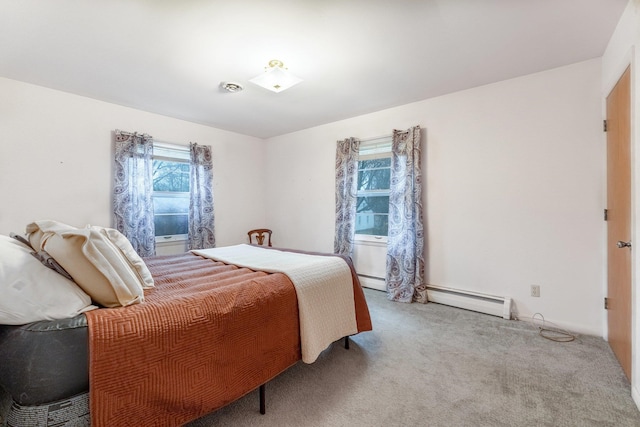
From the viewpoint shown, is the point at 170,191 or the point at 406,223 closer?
the point at 406,223

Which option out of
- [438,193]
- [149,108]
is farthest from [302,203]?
[149,108]

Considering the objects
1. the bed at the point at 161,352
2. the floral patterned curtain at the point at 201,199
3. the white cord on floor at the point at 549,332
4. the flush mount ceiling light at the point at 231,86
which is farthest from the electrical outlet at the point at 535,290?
the floral patterned curtain at the point at 201,199

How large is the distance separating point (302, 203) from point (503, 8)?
11.3 feet

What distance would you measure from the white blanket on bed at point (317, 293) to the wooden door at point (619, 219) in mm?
1835

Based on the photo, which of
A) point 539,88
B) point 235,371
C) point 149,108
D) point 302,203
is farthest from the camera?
point 302,203

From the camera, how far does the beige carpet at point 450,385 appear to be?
145 centimetres

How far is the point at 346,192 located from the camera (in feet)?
12.8

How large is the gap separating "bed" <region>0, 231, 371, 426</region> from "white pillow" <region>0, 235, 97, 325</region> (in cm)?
4

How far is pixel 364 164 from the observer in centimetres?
404

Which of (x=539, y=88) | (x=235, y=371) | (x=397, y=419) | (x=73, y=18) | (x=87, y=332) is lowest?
(x=397, y=419)

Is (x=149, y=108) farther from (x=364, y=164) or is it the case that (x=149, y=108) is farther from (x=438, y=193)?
(x=438, y=193)

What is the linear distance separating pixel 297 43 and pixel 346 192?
83.1 inches

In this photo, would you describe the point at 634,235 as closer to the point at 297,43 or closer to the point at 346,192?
the point at 297,43

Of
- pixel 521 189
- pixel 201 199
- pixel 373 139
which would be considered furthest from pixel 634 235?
pixel 201 199
